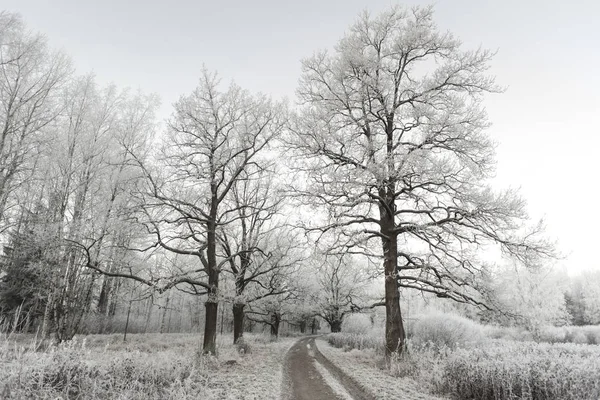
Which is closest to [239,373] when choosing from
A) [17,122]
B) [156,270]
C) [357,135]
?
[156,270]

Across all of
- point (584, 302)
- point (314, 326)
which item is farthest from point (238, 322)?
point (584, 302)

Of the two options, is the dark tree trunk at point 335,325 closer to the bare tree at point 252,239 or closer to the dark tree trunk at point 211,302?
the bare tree at point 252,239

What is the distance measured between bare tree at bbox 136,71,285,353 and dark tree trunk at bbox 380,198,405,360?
239 inches

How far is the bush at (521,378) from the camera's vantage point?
227 inches

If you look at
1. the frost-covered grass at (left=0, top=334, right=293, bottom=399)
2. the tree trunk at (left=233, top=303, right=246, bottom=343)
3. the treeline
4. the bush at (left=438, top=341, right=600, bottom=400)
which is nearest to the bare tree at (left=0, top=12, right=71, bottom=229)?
the treeline

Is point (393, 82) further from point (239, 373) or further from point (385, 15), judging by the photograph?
point (239, 373)

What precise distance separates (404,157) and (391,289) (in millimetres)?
4824

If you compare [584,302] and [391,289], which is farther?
[584,302]

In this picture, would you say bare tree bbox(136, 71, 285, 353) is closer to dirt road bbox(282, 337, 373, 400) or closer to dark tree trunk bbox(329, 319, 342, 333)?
dirt road bbox(282, 337, 373, 400)

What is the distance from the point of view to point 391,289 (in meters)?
11.0

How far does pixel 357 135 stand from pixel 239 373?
927cm

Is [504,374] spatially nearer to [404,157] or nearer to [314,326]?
[404,157]

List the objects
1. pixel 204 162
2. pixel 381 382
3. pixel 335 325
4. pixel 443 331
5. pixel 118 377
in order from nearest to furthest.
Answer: pixel 118 377, pixel 381 382, pixel 204 162, pixel 443 331, pixel 335 325

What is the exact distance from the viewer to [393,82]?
11.6 metres
